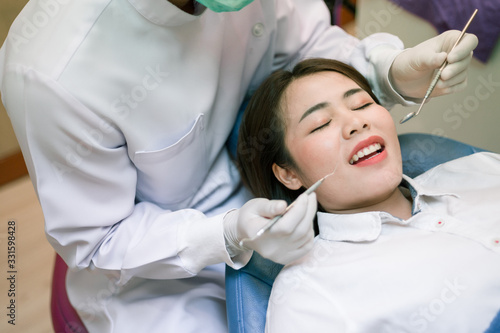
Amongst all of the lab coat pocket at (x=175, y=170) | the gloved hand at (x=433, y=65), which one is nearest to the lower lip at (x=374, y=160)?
the gloved hand at (x=433, y=65)

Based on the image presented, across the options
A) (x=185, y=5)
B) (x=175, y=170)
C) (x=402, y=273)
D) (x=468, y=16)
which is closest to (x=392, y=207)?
(x=402, y=273)

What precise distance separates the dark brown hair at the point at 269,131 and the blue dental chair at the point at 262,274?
0.33ft

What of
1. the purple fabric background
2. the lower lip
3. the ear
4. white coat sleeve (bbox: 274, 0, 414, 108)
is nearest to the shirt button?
white coat sleeve (bbox: 274, 0, 414, 108)

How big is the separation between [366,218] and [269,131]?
0.37 metres

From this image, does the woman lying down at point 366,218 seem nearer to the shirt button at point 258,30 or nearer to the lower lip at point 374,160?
the lower lip at point 374,160

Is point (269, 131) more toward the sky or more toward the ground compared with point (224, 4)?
more toward the ground

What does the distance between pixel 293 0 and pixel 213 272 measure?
0.95m

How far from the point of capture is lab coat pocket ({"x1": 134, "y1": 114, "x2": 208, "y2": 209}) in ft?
4.05

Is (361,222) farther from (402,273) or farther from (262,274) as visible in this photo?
(262,274)

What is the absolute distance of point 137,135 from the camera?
3.85ft

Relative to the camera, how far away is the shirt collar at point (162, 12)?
1.05 metres

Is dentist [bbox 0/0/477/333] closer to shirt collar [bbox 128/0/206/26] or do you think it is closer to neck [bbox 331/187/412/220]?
shirt collar [bbox 128/0/206/26]

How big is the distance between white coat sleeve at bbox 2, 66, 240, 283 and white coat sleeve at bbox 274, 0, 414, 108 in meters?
0.67

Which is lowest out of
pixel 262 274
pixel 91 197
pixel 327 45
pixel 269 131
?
pixel 262 274
